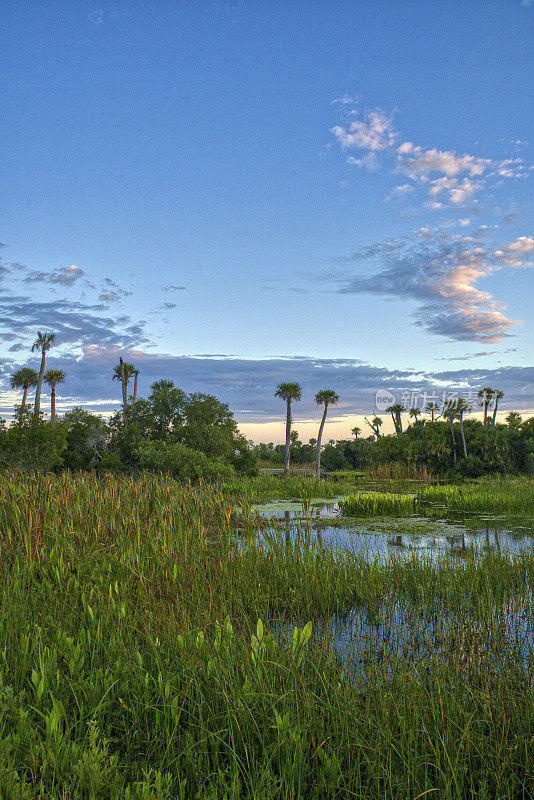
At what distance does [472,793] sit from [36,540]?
7.48 metres

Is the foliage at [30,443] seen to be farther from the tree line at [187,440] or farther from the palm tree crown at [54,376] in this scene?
the palm tree crown at [54,376]

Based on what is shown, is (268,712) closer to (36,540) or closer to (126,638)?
(126,638)

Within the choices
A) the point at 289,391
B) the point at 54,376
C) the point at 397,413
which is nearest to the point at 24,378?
the point at 54,376

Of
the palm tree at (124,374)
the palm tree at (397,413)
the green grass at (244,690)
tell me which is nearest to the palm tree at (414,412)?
the palm tree at (397,413)

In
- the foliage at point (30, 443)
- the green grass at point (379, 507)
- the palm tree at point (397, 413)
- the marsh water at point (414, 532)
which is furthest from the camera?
the palm tree at point (397, 413)

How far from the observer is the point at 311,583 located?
331 inches

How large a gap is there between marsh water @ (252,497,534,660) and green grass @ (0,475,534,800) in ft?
0.25

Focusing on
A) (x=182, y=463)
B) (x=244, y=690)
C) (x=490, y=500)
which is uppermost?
(x=182, y=463)

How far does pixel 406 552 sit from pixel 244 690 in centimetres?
924

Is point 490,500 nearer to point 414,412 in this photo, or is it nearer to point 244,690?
point 244,690

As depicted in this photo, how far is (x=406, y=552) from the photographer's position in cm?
1247

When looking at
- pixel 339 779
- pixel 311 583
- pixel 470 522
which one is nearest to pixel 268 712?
pixel 339 779

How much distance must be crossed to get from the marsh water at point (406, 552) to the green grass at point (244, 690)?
8 cm

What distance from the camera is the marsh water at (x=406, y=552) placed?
6.29 m
